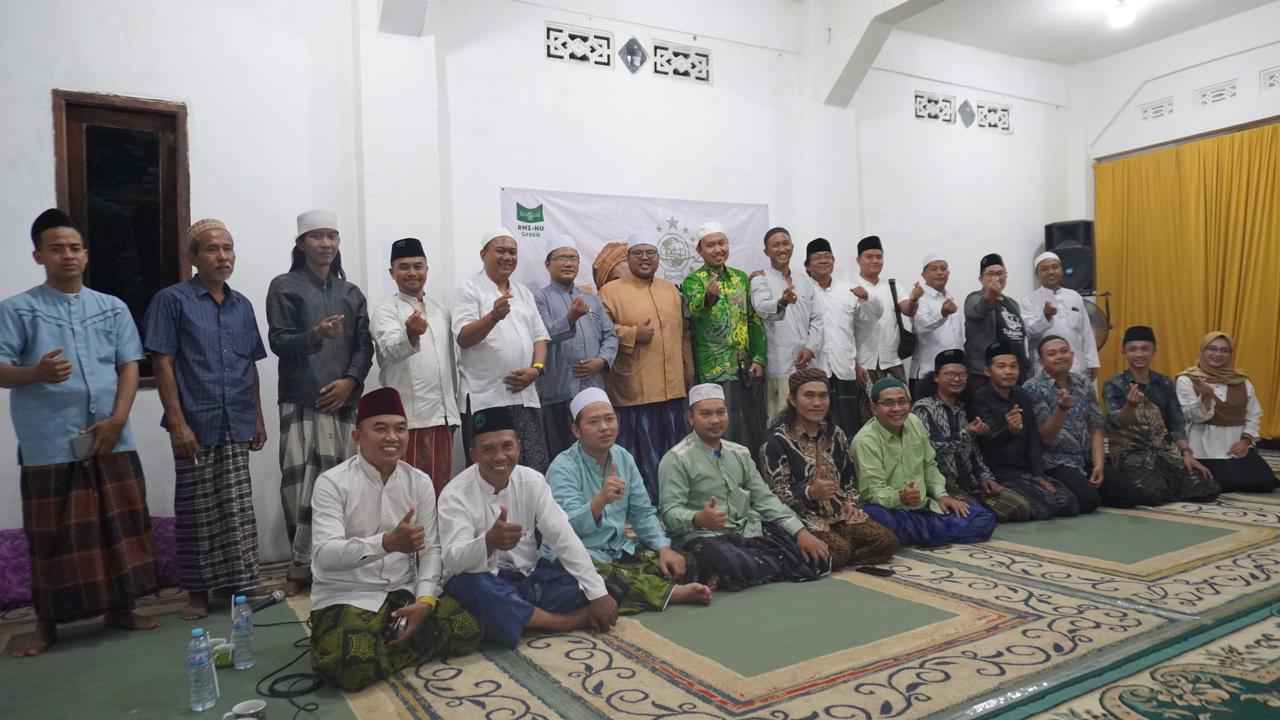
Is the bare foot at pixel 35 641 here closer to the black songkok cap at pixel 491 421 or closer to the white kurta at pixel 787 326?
the black songkok cap at pixel 491 421

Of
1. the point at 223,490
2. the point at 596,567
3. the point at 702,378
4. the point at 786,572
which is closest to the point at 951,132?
the point at 702,378

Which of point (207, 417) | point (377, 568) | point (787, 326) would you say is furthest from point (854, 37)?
point (377, 568)

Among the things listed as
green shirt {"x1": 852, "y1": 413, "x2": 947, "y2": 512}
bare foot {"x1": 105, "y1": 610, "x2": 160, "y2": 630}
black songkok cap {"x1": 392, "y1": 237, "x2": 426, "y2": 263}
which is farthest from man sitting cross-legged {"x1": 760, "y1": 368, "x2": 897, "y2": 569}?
bare foot {"x1": 105, "y1": 610, "x2": 160, "y2": 630}

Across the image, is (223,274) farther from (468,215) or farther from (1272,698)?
(1272,698)

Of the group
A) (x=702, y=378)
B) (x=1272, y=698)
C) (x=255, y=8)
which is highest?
(x=255, y=8)

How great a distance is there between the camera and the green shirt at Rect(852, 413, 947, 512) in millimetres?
3885

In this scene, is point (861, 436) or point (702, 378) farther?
point (702, 378)

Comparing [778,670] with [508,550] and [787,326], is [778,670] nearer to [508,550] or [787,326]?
[508,550]

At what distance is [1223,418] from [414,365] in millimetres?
4746

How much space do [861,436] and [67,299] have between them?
335 centimetres

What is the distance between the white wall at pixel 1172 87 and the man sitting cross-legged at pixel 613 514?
6452 mm

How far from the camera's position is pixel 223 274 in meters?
3.32

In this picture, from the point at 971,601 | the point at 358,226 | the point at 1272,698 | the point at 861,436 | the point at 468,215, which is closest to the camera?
the point at 1272,698

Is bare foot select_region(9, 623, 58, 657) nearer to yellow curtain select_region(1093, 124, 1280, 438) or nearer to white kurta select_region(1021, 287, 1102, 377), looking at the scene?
white kurta select_region(1021, 287, 1102, 377)
